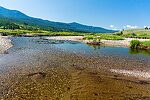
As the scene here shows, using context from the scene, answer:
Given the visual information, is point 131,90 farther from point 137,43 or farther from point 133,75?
point 137,43

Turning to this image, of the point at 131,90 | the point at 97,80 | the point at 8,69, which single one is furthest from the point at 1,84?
the point at 131,90

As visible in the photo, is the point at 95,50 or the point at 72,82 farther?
the point at 95,50

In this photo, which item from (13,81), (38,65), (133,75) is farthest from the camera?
(38,65)

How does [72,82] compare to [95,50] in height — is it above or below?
above

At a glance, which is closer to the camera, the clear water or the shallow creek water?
the shallow creek water

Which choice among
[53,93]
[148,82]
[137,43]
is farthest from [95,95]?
[137,43]

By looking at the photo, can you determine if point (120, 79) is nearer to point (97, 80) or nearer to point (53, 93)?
point (97, 80)

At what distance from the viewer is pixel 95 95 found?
25125mm

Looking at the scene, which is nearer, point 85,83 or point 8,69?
point 85,83

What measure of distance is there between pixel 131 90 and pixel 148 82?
16.0 ft

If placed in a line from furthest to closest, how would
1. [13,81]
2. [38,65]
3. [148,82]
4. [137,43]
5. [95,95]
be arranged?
1. [137,43]
2. [38,65]
3. [148,82]
4. [13,81]
5. [95,95]

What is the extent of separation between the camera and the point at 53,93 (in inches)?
992

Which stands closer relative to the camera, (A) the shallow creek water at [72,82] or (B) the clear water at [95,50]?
(A) the shallow creek water at [72,82]

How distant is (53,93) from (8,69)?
1321cm
